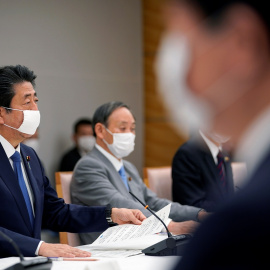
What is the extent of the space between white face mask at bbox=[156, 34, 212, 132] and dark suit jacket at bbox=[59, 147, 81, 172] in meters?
4.89

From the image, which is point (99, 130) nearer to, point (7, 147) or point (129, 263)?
point (7, 147)

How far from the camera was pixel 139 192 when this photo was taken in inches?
127

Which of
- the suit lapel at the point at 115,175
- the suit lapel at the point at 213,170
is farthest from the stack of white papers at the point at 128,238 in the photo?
the suit lapel at the point at 213,170

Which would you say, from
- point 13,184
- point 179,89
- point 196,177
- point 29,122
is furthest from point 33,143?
point 179,89

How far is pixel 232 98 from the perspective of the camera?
0.65 meters

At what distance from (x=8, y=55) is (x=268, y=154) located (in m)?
4.87

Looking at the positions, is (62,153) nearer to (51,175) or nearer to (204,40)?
(51,175)

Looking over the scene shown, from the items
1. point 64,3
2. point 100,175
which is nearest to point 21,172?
point 100,175

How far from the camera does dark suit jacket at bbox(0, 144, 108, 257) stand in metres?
2.10

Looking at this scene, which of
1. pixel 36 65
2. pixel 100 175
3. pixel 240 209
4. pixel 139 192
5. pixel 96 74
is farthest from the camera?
pixel 96 74

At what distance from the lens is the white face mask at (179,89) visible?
67cm

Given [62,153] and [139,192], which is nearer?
[139,192]

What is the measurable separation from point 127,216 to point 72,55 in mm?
3912

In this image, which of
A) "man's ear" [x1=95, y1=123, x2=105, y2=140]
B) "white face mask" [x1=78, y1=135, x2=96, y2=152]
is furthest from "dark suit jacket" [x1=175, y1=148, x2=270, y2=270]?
A: "white face mask" [x1=78, y1=135, x2=96, y2=152]
